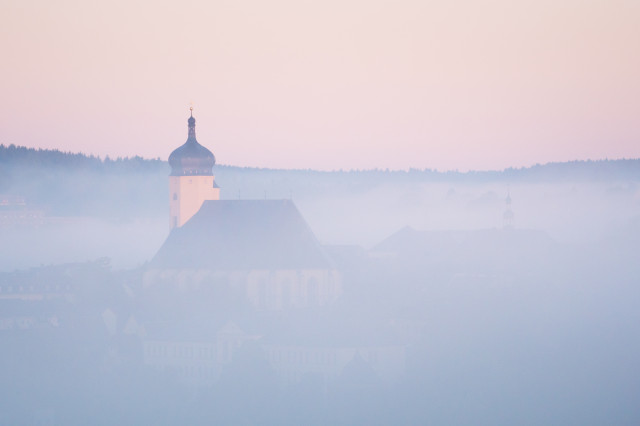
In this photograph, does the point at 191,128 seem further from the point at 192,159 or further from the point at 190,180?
the point at 190,180

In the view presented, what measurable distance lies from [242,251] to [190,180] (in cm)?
590

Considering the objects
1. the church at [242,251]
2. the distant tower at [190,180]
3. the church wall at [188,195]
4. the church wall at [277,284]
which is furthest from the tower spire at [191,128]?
the church wall at [277,284]

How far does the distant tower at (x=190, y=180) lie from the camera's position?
74.1 meters

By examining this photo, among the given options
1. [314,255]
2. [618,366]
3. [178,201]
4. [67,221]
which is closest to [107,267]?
[178,201]

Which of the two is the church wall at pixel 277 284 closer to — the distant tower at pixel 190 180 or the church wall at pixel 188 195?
the church wall at pixel 188 195

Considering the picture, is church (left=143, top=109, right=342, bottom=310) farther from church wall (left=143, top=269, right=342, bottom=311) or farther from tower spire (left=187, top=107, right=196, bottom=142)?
tower spire (left=187, top=107, right=196, bottom=142)

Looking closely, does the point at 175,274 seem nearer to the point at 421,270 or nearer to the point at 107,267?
the point at 107,267

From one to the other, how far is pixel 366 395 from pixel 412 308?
11205mm

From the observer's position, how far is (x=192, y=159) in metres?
74.2

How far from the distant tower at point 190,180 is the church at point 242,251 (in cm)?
5

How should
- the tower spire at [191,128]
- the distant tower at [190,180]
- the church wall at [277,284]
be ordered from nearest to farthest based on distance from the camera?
1. the church wall at [277,284]
2. the distant tower at [190,180]
3. the tower spire at [191,128]

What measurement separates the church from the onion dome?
55 millimetres

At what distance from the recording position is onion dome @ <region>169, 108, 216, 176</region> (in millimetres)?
74188

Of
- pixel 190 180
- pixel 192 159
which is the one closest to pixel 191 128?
pixel 192 159
